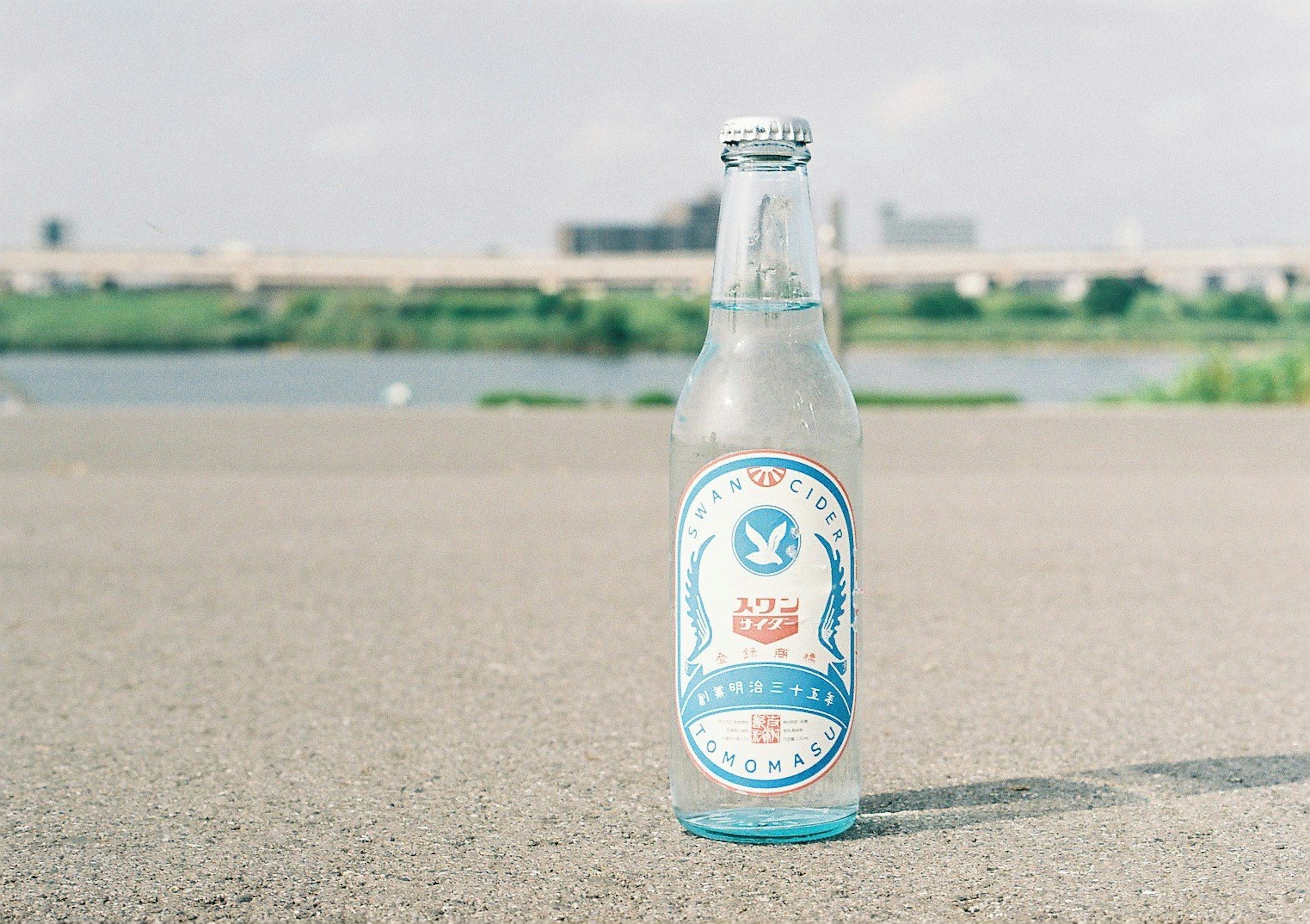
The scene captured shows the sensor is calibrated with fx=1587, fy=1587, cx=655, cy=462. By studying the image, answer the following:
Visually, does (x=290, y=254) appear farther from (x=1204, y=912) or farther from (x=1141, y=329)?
(x=1204, y=912)

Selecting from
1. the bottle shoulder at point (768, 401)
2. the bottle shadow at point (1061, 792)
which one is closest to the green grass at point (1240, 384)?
the bottle shadow at point (1061, 792)

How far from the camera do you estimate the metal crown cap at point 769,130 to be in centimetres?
303

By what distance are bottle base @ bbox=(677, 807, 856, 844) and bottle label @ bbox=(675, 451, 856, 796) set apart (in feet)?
0.32

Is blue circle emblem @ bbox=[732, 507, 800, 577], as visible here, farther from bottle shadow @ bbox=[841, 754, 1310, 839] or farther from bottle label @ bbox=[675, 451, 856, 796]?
bottle shadow @ bbox=[841, 754, 1310, 839]

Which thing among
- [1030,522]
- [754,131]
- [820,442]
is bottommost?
[1030,522]

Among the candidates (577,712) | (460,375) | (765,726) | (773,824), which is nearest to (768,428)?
(765,726)

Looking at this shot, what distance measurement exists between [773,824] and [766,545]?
1.90 feet

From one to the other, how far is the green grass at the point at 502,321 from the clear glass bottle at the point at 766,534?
67.5 feet

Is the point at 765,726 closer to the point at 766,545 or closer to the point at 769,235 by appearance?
the point at 766,545

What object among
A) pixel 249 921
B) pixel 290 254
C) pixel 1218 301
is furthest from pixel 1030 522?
pixel 290 254

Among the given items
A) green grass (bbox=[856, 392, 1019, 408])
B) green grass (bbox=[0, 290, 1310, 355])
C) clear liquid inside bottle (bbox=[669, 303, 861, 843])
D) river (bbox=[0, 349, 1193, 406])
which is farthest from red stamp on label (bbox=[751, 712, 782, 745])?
green grass (bbox=[0, 290, 1310, 355])

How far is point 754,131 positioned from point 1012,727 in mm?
1918

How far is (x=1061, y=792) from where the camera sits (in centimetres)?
356

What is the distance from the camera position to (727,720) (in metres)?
3.05
